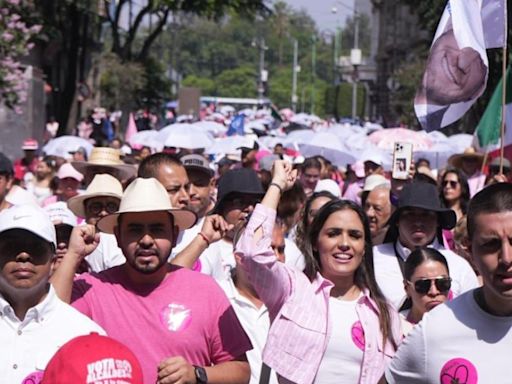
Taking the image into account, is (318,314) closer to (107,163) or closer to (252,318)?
(252,318)

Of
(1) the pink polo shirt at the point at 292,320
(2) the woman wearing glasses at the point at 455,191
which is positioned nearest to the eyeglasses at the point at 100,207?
(1) the pink polo shirt at the point at 292,320

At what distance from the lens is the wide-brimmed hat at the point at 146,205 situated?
17.8 feet

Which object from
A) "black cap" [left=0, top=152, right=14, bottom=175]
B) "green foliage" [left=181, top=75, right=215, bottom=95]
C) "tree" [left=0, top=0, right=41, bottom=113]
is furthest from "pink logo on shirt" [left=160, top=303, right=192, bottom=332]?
"green foliage" [left=181, top=75, right=215, bottom=95]

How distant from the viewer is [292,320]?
17.4ft

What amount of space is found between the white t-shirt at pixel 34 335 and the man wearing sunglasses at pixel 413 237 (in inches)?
110

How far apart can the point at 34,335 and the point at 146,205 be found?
914mm

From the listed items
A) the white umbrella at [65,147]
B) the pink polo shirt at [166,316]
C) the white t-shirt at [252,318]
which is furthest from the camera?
the white umbrella at [65,147]

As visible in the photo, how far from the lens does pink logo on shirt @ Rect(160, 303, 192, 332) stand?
518 centimetres

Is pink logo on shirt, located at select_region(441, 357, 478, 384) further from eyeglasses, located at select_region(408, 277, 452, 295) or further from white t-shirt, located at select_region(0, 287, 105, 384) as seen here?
eyeglasses, located at select_region(408, 277, 452, 295)

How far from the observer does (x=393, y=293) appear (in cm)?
718

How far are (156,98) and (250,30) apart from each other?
451 feet

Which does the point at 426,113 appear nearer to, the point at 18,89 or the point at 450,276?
the point at 450,276

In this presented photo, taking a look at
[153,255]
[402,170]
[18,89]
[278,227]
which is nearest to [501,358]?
[153,255]

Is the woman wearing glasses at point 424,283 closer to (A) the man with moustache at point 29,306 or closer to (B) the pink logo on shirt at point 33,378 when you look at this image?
(A) the man with moustache at point 29,306
